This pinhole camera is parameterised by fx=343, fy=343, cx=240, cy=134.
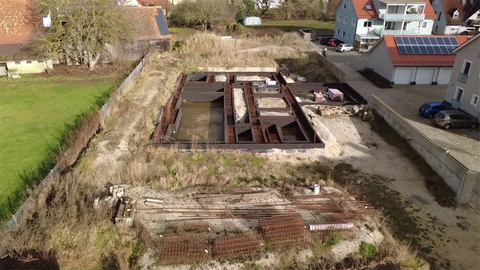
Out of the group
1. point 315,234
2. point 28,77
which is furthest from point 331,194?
point 28,77

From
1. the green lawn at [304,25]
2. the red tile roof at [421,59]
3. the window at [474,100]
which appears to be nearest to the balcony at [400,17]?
the green lawn at [304,25]

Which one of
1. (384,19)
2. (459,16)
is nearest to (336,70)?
(384,19)

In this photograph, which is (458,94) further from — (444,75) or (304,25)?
(304,25)

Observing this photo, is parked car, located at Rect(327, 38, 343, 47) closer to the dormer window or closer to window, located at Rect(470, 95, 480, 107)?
the dormer window

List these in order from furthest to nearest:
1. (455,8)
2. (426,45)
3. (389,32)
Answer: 1. (455,8)
2. (389,32)
3. (426,45)

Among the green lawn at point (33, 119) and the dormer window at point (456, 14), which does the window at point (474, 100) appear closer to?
the green lawn at point (33, 119)

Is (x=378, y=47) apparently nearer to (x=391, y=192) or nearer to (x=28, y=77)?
(x=391, y=192)
